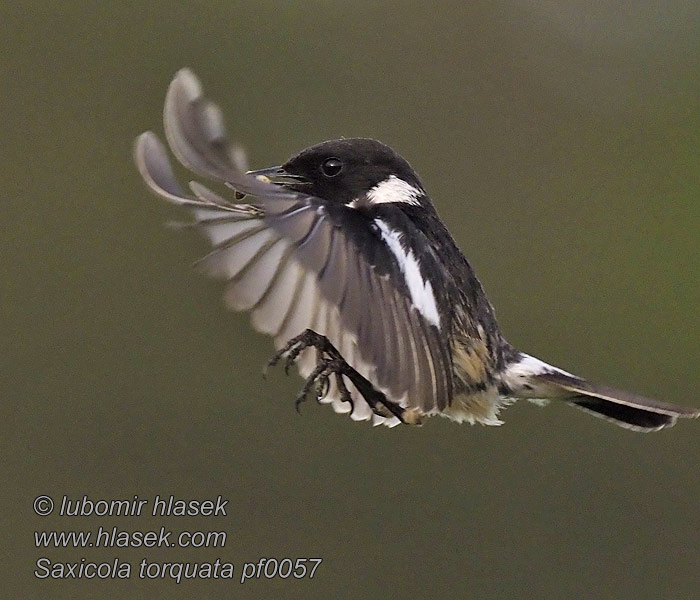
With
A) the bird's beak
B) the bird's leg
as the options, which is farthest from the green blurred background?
the bird's leg

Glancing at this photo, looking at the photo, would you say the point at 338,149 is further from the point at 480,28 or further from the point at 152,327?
the point at 480,28

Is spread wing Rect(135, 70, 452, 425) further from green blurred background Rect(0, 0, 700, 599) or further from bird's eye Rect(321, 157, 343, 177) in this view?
green blurred background Rect(0, 0, 700, 599)

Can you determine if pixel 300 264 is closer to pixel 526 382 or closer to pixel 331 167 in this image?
pixel 331 167

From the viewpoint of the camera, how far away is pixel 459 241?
6613mm

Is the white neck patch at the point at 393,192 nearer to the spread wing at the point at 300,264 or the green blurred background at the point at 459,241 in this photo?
the spread wing at the point at 300,264

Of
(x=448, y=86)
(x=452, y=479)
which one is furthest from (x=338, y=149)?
(x=448, y=86)

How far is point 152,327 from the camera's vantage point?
6039mm

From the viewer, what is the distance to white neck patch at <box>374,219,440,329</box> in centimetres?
281

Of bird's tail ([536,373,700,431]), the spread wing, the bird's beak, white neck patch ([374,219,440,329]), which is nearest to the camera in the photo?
the spread wing

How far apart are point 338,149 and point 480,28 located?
4.41 m

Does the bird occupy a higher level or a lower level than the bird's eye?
lower

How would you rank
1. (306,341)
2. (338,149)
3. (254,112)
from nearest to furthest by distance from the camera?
(306,341) → (338,149) → (254,112)

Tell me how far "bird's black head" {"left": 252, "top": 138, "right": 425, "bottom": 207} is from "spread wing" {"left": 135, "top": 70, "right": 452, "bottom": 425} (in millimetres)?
394

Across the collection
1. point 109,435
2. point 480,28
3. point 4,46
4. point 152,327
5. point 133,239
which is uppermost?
point 480,28
